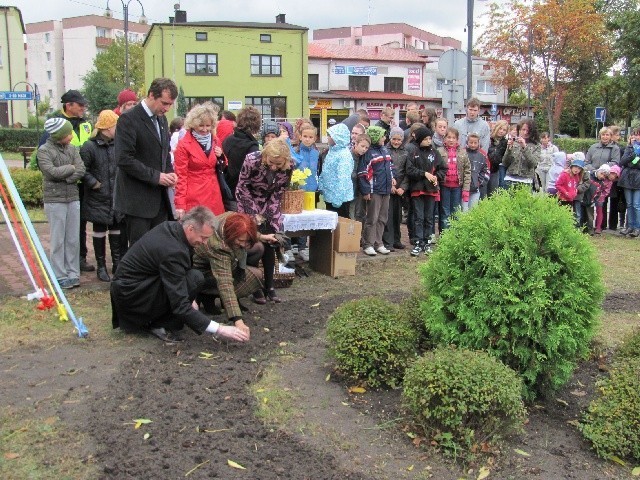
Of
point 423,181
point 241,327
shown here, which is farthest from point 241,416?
point 423,181

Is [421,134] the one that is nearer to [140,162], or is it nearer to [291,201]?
[291,201]

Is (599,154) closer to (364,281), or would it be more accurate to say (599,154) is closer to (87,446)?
(364,281)

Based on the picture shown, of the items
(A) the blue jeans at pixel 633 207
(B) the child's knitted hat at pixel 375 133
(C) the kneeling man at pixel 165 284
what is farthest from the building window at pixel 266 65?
(C) the kneeling man at pixel 165 284

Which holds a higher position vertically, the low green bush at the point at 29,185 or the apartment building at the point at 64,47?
the apartment building at the point at 64,47

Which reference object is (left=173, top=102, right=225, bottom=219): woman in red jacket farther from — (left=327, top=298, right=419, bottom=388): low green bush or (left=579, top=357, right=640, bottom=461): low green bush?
(left=579, top=357, right=640, bottom=461): low green bush

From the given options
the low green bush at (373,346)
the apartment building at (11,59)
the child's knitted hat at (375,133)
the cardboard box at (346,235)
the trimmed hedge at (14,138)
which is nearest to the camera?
the low green bush at (373,346)

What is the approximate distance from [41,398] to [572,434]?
347 cm

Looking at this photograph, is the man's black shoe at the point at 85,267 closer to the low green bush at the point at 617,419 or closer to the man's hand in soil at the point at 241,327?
the man's hand in soil at the point at 241,327

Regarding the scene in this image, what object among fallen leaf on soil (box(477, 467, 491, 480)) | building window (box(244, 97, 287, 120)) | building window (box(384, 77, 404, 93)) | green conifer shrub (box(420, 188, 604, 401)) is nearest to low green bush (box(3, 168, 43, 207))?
green conifer shrub (box(420, 188, 604, 401))

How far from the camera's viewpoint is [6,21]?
2272 inches

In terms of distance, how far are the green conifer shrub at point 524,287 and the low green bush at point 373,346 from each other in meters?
0.39

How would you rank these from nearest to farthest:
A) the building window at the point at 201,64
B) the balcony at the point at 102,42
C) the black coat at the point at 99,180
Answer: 1. the black coat at the point at 99,180
2. the building window at the point at 201,64
3. the balcony at the point at 102,42

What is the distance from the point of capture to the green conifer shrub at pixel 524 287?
435 centimetres

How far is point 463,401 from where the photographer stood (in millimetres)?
3859
